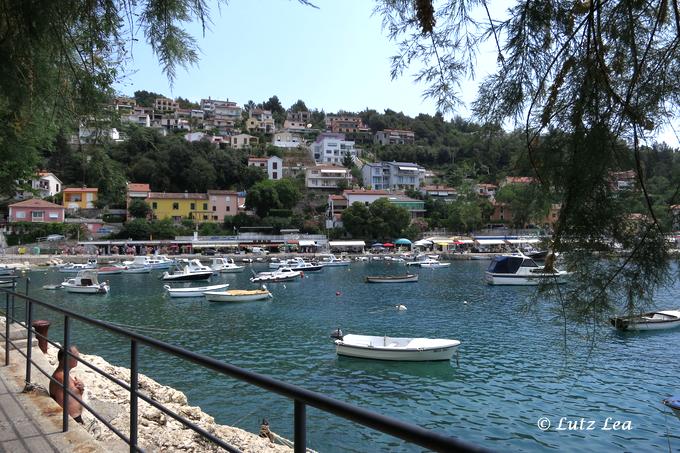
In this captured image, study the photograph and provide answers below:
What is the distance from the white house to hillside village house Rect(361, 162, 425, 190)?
13.0m

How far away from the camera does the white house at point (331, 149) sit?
96562 mm

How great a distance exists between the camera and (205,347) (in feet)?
50.0

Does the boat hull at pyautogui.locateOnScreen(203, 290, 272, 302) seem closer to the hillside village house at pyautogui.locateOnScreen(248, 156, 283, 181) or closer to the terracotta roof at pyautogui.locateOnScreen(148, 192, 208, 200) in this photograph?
the terracotta roof at pyautogui.locateOnScreen(148, 192, 208, 200)

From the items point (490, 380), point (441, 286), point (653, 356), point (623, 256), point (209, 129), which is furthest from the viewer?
point (209, 129)

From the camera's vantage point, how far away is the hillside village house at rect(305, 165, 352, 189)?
264ft

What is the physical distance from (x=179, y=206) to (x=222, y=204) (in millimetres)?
5865

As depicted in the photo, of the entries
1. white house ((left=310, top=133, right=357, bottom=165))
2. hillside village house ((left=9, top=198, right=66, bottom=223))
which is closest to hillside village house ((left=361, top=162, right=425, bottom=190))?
white house ((left=310, top=133, right=357, bottom=165))

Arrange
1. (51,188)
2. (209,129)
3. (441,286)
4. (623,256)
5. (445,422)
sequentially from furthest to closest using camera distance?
(209,129)
(51,188)
(441,286)
(445,422)
(623,256)

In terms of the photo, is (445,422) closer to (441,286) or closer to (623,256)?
(623,256)

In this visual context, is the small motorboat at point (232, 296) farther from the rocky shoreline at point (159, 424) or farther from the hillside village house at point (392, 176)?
the hillside village house at point (392, 176)

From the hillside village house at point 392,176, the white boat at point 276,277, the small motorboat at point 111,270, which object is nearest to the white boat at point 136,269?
the small motorboat at point 111,270

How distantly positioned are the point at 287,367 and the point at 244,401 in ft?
8.71

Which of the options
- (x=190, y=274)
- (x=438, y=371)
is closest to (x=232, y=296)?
(x=190, y=274)

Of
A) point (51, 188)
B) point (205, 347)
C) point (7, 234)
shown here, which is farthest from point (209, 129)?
point (205, 347)
